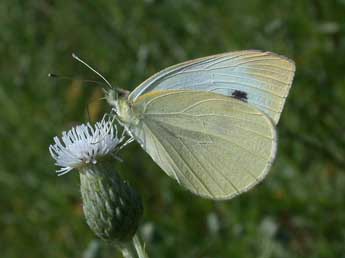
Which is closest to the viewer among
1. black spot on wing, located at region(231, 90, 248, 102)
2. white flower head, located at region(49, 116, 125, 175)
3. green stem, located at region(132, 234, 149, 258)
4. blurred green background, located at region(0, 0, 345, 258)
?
green stem, located at region(132, 234, 149, 258)

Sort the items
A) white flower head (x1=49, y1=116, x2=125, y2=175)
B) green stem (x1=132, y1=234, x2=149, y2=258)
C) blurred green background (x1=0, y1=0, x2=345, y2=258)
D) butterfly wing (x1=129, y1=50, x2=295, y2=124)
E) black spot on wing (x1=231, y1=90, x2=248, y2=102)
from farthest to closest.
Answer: blurred green background (x1=0, y1=0, x2=345, y2=258) < black spot on wing (x1=231, y1=90, x2=248, y2=102) < butterfly wing (x1=129, y1=50, x2=295, y2=124) < white flower head (x1=49, y1=116, x2=125, y2=175) < green stem (x1=132, y1=234, x2=149, y2=258)

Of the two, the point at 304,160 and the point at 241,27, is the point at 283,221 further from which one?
the point at 241,27

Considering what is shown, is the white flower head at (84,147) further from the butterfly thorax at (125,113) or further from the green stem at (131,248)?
the green stem at (131,248)

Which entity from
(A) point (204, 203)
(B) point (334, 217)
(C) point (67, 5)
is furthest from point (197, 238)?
(C) point (67, 5)

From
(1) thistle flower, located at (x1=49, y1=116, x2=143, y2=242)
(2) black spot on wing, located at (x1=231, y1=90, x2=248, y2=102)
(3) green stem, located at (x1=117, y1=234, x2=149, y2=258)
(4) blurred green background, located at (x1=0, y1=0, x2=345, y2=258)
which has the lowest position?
(4) blurred green background, located at (x1=0, y1=0, x2=345, y2=258)

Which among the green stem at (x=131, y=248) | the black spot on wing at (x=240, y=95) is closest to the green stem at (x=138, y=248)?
the green stem at (x=131, y=248)

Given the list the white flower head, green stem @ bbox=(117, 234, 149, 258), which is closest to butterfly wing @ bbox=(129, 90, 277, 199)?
the white flower head

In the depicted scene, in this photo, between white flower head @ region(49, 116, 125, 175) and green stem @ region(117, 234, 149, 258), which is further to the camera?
white flower head @ region(49, 116, 125, 175)

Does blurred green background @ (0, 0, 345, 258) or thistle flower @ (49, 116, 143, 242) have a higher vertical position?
thistle flower @ (49, 116, 143, 242)

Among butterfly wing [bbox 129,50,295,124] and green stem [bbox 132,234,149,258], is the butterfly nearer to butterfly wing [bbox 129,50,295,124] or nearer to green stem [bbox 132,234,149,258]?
butterfly wing [bbox 129,50,295,124]
